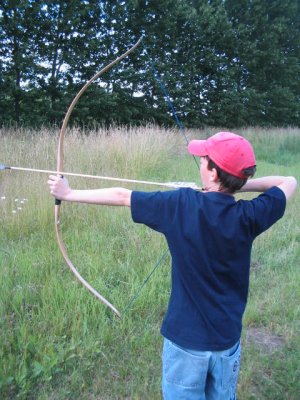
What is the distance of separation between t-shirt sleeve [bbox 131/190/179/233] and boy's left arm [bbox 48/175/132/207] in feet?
0.18

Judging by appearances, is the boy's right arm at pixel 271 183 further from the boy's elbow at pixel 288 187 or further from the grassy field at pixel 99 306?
the grassy field at pixel 99 306

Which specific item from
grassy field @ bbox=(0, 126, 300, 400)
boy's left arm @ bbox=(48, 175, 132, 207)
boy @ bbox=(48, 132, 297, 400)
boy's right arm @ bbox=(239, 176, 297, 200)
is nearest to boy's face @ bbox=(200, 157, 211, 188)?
boy @ bbox=(48, 132, 297, 400)

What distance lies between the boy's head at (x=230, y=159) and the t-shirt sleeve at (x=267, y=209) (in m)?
0.09

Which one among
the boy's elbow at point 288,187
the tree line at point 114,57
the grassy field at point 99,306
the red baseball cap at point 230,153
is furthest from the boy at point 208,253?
the tree line at point 114,57

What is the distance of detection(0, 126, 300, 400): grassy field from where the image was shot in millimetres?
1723

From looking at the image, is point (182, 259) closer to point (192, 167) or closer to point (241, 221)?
point (241, 221)

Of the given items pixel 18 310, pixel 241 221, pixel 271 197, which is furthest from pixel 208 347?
pixel 18 310

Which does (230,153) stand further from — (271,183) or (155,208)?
(271,183)

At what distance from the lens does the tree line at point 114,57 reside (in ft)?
34.3

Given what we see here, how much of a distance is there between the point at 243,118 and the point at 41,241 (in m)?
16.7

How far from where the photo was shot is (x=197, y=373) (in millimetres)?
1121

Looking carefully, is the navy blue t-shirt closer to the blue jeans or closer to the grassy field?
the blue jeans

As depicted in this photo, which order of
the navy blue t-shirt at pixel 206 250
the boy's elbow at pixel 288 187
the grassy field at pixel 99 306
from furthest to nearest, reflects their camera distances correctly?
1. the grassy field at pixel 99 306
2. the boy's elbow at pixel 288 187
3. the navy blue t-shirt at pixel 206 250

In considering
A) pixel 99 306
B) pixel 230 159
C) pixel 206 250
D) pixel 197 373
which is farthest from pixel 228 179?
pixel 99 306
